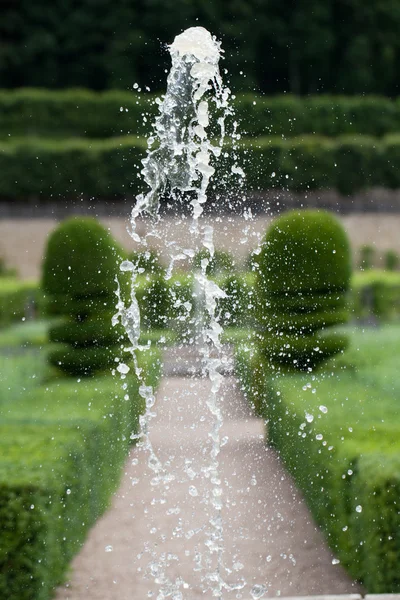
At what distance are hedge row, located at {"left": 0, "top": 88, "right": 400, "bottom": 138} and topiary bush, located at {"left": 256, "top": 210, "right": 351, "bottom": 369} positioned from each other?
1676 cm

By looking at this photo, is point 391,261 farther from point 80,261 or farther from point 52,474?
point 52,474

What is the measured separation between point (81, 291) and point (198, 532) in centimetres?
266

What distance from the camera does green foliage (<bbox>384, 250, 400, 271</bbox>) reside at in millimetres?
20203

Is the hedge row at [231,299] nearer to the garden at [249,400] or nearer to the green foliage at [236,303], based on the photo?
the green foliage at [236,303]

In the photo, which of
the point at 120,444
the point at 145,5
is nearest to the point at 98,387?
the point at 120,444

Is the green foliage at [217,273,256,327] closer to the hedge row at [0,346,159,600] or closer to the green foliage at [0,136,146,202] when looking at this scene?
the hedge row at [0,346,159,600]

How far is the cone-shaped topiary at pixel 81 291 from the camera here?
6414 mm

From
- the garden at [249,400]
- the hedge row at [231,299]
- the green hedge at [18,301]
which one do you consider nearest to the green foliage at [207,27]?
the hedge row at [231,299]

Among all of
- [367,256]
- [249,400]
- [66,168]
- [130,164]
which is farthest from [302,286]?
[130,164]

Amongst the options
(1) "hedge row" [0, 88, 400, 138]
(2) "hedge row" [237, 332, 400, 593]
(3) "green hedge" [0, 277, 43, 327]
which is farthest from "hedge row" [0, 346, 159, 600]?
(1) "hedge row" [0, 88, 400, 138]

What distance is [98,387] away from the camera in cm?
546

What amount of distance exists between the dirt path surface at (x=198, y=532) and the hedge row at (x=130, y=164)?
16144mm

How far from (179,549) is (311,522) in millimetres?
660

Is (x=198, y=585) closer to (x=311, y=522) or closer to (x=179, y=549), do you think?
(x=179, y=549)
